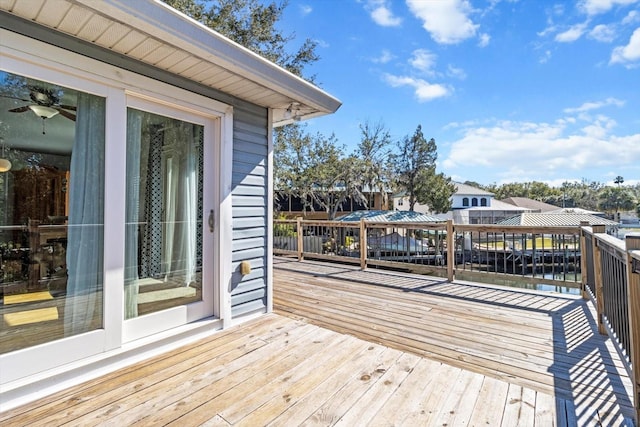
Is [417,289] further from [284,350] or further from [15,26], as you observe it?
[15,26]

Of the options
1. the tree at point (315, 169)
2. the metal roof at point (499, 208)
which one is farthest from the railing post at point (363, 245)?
the metal roof at point (499, 208)

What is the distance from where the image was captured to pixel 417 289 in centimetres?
411

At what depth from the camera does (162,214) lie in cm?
238

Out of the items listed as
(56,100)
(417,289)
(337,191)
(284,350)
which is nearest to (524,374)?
(284,350)

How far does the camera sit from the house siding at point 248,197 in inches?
109

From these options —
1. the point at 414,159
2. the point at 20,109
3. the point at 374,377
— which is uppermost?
the point at 414,159

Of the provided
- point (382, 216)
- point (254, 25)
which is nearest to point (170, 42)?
point (254, 25)

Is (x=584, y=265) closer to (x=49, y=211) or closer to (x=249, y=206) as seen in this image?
(x=249, y=206)

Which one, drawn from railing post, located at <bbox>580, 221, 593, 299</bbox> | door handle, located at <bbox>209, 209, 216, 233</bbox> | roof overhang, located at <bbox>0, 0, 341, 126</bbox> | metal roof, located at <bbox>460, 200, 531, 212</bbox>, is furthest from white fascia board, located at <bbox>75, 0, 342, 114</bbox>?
metal roof, located at <bbox>460, 200, 531, 212</bbox>

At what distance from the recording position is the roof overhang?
5.22ft

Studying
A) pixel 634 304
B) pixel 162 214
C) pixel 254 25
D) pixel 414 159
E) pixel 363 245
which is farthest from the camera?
pixel 414 159

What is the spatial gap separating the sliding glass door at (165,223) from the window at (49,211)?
0.70ft

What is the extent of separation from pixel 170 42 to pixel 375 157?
14204 mm

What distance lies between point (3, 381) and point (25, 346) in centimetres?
18
